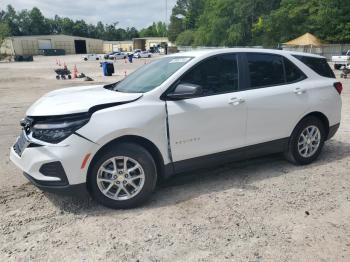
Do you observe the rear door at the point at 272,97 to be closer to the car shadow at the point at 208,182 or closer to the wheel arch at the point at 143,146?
the car shadow at the point at 208,182

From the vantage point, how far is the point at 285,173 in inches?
188

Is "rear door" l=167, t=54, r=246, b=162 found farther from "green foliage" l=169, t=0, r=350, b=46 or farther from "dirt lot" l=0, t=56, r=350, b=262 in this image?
"green foliage" l=169, t=0, r=350, b=46

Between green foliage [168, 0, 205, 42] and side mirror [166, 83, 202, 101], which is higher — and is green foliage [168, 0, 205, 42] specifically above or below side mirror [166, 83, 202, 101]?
above

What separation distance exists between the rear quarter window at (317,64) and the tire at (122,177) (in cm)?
288

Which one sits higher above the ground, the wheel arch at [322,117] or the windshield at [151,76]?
the windshield at [151,76]

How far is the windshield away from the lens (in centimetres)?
411

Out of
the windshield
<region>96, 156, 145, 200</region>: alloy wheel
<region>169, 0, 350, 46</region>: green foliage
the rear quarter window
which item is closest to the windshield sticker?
the windshield

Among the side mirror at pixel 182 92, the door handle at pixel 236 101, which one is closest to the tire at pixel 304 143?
the door handle at pixel 236 101

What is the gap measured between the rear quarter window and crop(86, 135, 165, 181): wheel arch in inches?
105

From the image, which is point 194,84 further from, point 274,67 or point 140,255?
point 140,255

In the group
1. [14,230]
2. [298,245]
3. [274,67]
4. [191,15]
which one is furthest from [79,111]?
[191,15]

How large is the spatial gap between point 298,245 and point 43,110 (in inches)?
115

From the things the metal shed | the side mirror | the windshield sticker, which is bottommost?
the metal shed

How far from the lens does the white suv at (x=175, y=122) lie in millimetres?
3500
